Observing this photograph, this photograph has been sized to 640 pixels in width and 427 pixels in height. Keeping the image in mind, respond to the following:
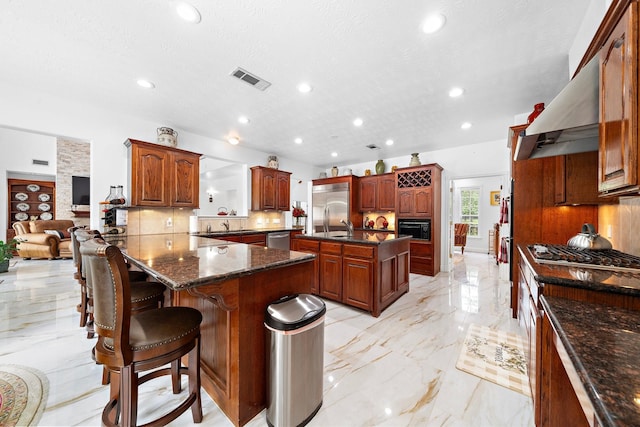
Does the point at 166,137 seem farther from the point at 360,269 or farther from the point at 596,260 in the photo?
the point at 596,260

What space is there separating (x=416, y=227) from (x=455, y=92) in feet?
9.48

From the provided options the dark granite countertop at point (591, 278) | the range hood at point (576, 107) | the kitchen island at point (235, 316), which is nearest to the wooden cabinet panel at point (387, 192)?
the range hood at point (576, 107)

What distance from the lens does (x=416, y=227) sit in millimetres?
5082

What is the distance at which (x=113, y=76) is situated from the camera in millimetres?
2602

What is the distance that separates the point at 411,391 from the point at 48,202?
11856mm

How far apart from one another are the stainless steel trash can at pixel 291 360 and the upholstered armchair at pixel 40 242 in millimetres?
7241

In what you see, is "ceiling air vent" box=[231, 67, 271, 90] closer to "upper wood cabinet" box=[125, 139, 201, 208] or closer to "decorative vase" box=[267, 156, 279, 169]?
"upper wood cabinet" box=[125, 139, 201, 208]

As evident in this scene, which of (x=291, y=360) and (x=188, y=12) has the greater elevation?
(x=188, y=12)

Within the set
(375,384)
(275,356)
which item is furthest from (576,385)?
(375,384)

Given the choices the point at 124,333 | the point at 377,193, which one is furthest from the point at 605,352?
the point at 377,193

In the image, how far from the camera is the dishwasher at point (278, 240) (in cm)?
492

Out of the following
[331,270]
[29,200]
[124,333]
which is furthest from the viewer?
[29,200]

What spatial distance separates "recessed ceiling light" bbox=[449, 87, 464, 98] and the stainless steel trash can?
3.06 m

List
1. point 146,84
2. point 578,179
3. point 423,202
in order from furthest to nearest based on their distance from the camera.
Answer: point 423,202 → point 146,84 → point 578,179
